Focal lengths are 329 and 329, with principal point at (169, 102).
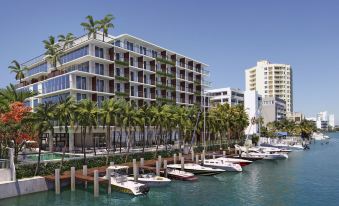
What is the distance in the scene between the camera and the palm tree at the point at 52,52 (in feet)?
274

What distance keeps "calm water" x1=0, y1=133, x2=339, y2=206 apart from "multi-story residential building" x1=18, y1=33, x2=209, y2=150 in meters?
32.3

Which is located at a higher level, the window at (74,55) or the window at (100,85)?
the window at (74,55)

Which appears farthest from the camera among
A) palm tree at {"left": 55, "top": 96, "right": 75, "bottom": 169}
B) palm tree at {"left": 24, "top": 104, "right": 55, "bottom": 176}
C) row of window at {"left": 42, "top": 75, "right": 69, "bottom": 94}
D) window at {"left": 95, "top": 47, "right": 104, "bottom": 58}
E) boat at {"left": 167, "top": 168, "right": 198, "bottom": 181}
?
window at {"left": 95, "top": 47, "right": 104, "bottom": 58}

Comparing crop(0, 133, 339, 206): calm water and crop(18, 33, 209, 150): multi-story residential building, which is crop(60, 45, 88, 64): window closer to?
crop(18, 33, 209, 150): multi-story residential building

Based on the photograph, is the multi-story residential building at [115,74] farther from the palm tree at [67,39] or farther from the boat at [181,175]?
the boat at [181,175]

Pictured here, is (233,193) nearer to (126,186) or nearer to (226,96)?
(126,186)

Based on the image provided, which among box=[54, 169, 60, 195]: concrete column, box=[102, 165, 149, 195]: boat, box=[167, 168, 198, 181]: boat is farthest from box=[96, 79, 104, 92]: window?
box=[54, 169, 60, 195]: concrete column

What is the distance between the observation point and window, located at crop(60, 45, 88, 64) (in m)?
75.9

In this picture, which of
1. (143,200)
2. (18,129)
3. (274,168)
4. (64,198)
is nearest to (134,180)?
(143,200)

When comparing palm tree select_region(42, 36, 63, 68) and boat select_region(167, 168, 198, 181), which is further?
palm tree select_region(42, 36, 63, 68)

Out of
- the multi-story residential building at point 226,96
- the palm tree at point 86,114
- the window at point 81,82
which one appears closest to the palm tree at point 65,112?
the palm tree at point 86,114

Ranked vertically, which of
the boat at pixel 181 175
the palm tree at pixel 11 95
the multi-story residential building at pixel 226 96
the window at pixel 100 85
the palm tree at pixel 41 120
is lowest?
the boat at pixel 181 175

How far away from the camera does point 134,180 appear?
47688 millimetres

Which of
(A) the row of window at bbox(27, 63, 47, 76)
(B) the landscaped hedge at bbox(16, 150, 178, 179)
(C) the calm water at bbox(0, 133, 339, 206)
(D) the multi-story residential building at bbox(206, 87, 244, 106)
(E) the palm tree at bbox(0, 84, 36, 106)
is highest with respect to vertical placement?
(A) the row of window at bbox(27, 63, 47, 76)
